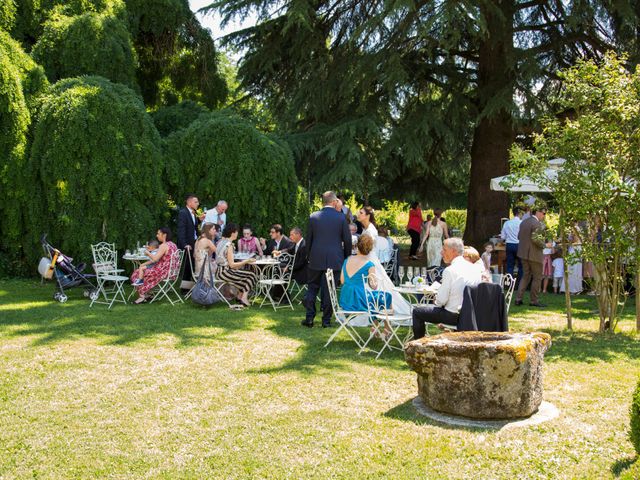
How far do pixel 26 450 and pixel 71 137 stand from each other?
32.3ft

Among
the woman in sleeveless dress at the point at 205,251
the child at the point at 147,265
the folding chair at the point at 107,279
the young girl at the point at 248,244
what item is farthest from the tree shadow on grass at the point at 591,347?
the folding chair at the point at 107,279

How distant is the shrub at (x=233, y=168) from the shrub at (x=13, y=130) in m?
2.91

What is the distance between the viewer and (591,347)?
27.1 ft

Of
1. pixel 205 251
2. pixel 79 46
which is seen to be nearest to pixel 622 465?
pixel 205 251

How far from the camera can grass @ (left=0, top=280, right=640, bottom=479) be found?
14.9 ft

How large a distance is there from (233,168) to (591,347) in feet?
29.3

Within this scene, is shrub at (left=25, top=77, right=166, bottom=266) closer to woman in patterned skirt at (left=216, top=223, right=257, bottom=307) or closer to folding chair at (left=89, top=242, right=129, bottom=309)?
folding chair at (left=89, top=242, right=129, bottom=309)

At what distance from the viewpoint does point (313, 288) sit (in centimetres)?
964

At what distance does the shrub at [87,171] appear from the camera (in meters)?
13.7

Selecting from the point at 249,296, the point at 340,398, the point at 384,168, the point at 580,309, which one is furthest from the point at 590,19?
the point at 340,398

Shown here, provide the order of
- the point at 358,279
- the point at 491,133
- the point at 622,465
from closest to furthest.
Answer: the point at 622,465
the point at 358,279
the point at 491,133

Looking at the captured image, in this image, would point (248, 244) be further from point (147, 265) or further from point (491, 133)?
point (491, 133)

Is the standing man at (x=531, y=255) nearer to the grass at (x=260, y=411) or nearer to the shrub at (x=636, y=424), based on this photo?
the grass at (x=260, y=411)

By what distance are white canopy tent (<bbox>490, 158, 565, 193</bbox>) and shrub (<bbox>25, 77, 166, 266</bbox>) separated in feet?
23.4
